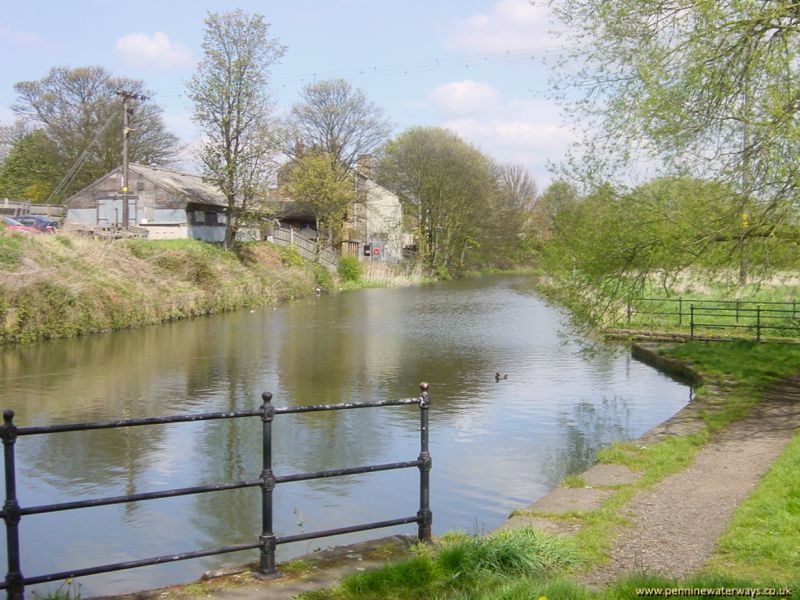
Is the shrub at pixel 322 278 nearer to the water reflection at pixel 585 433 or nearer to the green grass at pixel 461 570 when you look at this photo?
the water reflection at pixel 585 433

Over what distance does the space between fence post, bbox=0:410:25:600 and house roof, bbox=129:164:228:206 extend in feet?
152

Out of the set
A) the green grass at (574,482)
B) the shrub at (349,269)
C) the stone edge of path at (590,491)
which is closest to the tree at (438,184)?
the shrub at (349,269)

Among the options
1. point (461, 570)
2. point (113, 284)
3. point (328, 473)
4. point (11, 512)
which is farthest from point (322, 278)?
point (11, 512)

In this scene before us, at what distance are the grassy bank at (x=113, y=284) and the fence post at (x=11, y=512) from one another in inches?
859

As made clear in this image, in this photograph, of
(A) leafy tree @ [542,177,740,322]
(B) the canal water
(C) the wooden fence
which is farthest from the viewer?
(C) the wooden fence

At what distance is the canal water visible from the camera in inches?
379

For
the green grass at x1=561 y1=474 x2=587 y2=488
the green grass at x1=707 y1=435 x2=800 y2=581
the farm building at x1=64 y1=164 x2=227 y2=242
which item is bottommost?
the green grass at x1=561 y1=474 x2=587 y2=488

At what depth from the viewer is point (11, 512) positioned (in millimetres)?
4938

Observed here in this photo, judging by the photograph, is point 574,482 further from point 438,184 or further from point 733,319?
point 438,184

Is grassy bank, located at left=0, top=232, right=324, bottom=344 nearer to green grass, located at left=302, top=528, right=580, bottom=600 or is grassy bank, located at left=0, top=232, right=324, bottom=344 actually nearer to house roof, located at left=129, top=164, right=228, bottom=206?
house roof, located at left=129, top=164, right=228, bottom=206

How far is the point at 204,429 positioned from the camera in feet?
47.5

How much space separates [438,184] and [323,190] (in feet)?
51.6

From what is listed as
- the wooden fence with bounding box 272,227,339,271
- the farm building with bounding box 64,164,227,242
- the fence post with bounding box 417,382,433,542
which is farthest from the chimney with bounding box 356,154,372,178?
the fence post with bounding box 417,382,433,542

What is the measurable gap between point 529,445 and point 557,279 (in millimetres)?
5805
